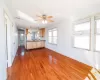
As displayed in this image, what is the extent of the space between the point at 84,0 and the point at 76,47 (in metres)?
2.36

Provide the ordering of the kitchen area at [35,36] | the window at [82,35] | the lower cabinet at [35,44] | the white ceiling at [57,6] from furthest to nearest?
the kitchen area at [35,36] → the lower cabinet at [35,44] → the window at [82,35] → the white ceiling at [57,6]

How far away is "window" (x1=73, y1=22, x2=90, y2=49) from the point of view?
325 centimetres

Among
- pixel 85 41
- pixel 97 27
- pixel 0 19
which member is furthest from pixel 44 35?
pixel 0 19

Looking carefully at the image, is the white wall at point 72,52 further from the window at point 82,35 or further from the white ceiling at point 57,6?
the white ceiling at point 57,6

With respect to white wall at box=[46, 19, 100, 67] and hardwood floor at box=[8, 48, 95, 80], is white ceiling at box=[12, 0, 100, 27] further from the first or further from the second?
hardwood floor at box=[8, 48, 95, 80]

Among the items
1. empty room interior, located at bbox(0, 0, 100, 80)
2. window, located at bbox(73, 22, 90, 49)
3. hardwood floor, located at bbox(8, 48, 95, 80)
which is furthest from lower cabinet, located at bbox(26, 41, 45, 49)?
window, located at bbox(73, 22, 90, 49)

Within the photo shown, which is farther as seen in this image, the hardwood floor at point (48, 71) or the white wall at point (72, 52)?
the white wall at point (72, 52)

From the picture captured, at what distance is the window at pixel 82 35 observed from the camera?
325 centimetres


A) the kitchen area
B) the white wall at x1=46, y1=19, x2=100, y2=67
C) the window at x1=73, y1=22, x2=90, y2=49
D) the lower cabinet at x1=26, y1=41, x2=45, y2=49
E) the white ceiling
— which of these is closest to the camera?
the white ceiling

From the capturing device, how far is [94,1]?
2148 mm

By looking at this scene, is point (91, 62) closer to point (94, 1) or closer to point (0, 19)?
point (94, 1)

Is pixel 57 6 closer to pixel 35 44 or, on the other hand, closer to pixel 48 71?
pixel 48 71

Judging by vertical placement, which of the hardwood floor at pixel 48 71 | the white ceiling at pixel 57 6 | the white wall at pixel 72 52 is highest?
the white ceiling at pixel 57 6

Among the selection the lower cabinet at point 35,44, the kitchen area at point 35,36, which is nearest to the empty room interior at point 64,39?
the lower cabinet at point 35,44
